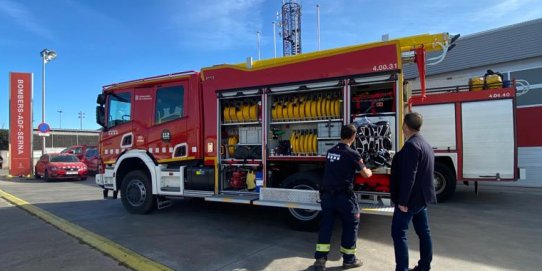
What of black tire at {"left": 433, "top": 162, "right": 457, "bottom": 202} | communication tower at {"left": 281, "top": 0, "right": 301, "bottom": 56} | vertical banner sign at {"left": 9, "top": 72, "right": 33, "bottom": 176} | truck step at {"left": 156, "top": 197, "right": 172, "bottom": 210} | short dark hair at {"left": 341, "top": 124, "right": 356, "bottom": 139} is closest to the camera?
short dark hair at {"left": 341, "top": 124, "right": 356, "bottom": 139}

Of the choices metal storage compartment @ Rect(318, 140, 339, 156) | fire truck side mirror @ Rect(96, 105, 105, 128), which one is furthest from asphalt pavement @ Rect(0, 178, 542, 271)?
fire truck side mirror @ Rect(96, 105, 105, 128)

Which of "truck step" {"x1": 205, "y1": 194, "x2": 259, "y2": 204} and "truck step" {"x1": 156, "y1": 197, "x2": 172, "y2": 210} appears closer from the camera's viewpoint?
"truck step" {"x1": 205, "y1": 194, "x2": 259, "y2": 204}

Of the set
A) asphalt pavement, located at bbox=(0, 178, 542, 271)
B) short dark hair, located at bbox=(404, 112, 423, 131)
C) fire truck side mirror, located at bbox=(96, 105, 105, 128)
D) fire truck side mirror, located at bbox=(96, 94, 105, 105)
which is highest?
fire truck side mirror, located at bbox=(96, 94, 105, 105)

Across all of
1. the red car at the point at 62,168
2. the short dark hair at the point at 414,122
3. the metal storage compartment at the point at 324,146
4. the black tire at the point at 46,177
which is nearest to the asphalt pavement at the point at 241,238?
the metal storage compartment at the point at 324,146

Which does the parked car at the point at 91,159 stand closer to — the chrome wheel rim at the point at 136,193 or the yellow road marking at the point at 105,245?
the yellow road marking at the point at 105,245

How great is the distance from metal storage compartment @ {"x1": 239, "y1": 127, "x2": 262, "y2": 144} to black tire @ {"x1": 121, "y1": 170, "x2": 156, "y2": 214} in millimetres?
2361

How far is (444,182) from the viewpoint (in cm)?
973

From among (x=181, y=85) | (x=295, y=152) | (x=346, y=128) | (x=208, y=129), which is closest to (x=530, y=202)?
(x=295, y=152)

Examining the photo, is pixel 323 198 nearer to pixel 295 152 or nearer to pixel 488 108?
pixel 295 152

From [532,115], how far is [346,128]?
36.5 feet

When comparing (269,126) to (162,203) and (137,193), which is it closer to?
(162,203)

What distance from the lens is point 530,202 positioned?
980 cm

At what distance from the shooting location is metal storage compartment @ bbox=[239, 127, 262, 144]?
7166mm

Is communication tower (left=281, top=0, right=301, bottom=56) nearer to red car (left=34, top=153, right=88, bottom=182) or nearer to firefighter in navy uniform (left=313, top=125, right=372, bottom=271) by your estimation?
red car (left=34, top=153, right=88, bottom=182)
